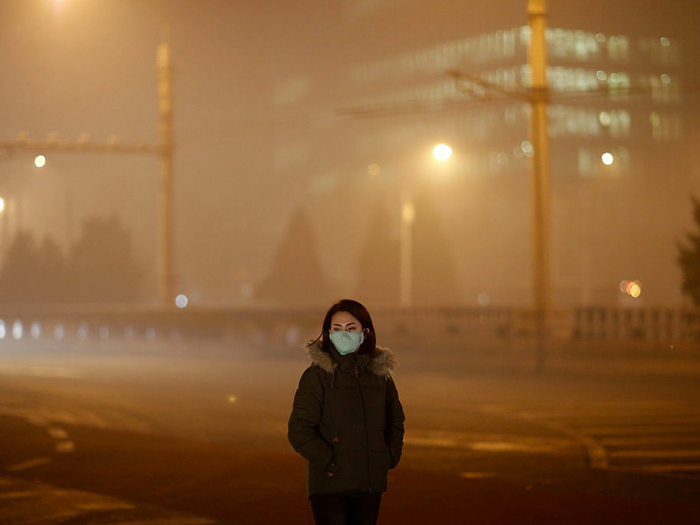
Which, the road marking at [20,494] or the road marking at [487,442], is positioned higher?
the road marking at [20,494]

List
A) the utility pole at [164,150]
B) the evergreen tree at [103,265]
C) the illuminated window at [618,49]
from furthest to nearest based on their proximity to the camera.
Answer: the illuminated window at [618,49], the evergreen tree at [103,265], the utility pole at [164,150]

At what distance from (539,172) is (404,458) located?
15200 millimetres

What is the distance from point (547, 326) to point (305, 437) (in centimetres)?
2172

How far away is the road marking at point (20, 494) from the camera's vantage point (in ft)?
27.9

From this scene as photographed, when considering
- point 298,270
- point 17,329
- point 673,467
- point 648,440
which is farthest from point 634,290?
point 673,467

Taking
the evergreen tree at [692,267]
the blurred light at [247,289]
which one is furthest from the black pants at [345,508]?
the blurred light at [247,289]

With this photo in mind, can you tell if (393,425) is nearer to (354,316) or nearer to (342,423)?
(342,423)

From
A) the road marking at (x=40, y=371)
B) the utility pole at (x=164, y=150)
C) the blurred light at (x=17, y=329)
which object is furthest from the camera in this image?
the blurred light at (x=17, y=329)

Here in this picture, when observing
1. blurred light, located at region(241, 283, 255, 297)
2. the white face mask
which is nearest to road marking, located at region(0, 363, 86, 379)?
the white face mask

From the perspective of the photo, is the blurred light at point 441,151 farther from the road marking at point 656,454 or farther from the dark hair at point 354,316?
the dark hair at point 354,316

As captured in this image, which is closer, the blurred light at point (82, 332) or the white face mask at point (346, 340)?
the white face mask at point (346, 340)

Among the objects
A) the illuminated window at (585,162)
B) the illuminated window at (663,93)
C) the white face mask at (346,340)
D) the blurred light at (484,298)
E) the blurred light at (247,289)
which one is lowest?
the white face mask at (346,340)

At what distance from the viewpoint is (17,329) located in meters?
44.6

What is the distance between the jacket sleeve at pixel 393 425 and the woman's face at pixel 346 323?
0.34 m
